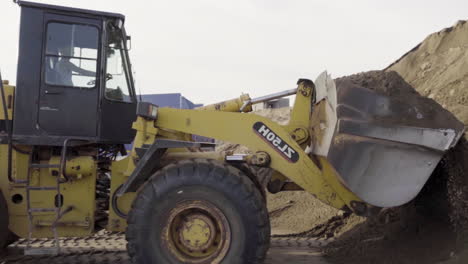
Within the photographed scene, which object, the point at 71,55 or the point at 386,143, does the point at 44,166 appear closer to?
the point at 71,55

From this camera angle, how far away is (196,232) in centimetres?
422

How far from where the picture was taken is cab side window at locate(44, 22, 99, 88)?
4.96 m

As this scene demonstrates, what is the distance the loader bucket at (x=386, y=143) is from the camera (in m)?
4.11

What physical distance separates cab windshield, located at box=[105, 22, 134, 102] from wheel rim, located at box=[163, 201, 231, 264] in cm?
178

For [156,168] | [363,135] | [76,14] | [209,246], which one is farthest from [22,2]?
[363,135]

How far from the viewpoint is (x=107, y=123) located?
5141mm

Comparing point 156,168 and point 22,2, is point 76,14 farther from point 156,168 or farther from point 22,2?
point 156,168

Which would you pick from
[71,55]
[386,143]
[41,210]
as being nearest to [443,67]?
[386,143]

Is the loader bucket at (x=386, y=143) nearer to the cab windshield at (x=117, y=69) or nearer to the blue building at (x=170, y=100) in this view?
the cab windshield at (x=117, y=69)

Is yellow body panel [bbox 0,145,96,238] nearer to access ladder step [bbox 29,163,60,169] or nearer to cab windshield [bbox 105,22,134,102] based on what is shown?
access ladder step [bbox 29,163,60,169]

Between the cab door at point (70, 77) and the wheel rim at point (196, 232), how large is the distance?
1.51 meters

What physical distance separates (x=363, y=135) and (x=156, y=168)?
2.16 m

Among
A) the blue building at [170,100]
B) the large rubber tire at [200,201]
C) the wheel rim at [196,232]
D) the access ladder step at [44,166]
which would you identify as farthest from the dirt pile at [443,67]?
the blue building at [170,100]

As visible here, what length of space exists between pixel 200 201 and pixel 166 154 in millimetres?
914
